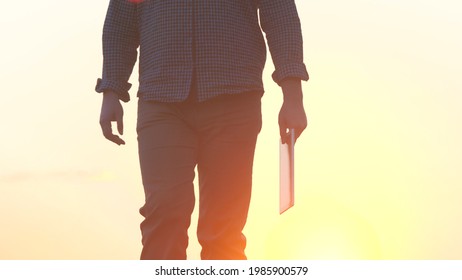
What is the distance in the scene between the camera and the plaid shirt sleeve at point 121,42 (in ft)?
14.7

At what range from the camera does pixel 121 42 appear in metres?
4.50

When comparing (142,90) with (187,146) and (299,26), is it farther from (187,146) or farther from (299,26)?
(299,26)

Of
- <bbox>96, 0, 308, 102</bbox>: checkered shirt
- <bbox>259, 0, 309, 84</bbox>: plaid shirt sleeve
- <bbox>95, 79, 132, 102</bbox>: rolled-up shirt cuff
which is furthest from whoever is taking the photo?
<bbox>95, 79, 132, 102</bbox>: rolled-up shirt cuff

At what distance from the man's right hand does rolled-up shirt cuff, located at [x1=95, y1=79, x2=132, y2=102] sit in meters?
0.06

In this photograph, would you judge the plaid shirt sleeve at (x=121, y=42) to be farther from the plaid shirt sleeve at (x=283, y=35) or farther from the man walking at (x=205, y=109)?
the plaid shirt sleeve at (x=283, y=35)

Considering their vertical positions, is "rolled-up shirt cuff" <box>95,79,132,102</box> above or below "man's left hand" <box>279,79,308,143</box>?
above

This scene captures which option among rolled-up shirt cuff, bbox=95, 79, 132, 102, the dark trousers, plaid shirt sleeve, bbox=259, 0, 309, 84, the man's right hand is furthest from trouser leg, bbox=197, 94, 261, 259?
rolled-up shirt cuff, bbox=95, 79, 132, 102

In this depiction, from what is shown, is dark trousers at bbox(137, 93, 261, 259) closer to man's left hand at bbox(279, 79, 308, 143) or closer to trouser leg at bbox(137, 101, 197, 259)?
trouser leg at bbox(137, 101, 197, 259)

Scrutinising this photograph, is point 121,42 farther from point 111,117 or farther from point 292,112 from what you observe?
point 292,112

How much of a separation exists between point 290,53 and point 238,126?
1.80ft

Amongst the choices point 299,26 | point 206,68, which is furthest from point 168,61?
point 299,26

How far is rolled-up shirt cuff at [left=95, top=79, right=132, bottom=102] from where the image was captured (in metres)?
4.41

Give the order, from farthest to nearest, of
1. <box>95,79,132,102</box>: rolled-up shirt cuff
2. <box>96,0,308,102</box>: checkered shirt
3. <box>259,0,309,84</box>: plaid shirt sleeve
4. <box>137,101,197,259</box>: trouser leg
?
1. <box>95,79,132,102</box>: rolled-up shirt cuff
2. <box>259,0,309,84</box>: plaid shirt sleeve
3. <box>96,0,308,102</box>: checkered shirt
4. <box>137,101,197,259</box>: trouser leg

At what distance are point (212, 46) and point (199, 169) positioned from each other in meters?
0.72
